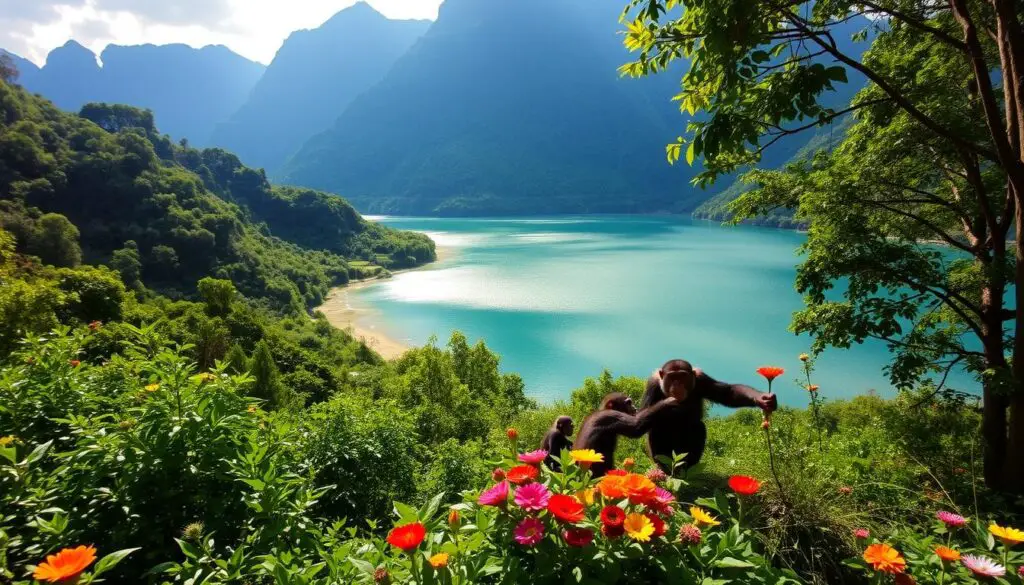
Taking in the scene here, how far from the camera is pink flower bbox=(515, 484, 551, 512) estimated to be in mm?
1103

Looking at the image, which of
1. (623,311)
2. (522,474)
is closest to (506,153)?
(623,311)

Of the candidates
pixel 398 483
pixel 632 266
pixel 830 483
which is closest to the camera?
pixel 830 483

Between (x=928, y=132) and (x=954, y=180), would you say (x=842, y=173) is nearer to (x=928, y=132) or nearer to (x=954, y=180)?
(x=928, y=132)

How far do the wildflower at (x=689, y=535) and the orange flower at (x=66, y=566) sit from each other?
1.24 meters

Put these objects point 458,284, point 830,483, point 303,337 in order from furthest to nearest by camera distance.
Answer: point 458,284, point 303,337, point 830,483

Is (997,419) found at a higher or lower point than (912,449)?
higher

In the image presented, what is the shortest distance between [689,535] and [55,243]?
123 ft

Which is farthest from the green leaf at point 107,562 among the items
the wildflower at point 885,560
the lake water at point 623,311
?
the lake water at point 623,311

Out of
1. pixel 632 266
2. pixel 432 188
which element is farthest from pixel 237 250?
pixel 432 188

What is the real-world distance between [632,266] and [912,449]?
4746 centimetres

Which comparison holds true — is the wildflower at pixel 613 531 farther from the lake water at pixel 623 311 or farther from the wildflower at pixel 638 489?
the lake water at pixel 623 311

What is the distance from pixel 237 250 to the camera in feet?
136

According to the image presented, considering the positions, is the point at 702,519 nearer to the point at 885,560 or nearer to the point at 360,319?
the point at 885,560

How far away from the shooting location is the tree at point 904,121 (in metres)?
2.29
